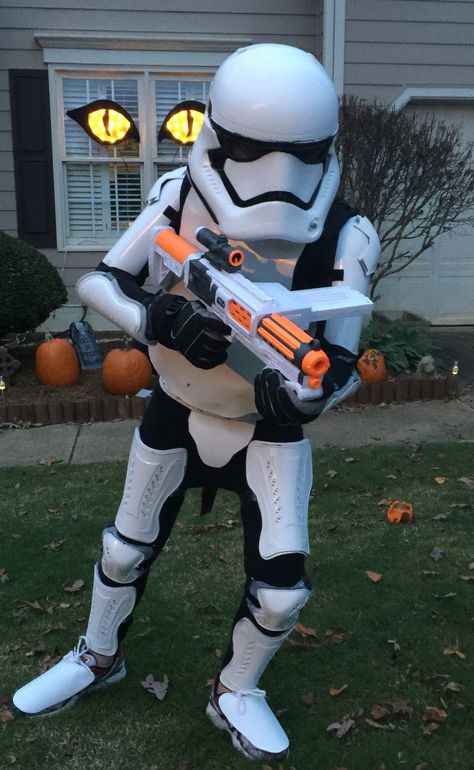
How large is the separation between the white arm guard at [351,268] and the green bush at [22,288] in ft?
15.6

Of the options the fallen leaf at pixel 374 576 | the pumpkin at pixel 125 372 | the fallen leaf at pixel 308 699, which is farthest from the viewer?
the pumpkin at pixel 125 372

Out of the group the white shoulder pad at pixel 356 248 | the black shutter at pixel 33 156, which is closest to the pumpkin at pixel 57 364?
the black shutter at pixel 33 156

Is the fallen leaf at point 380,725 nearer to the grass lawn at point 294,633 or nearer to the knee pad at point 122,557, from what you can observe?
the grass lawn at point 294,633

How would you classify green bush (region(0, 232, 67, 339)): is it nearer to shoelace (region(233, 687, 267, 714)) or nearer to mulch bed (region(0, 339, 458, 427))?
mulch bed (region(0, 339, 458, 427))

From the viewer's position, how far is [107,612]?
9.06 feet

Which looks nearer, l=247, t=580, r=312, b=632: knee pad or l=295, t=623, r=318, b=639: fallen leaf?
l=247, t=580, r=312, b=632: knee pad

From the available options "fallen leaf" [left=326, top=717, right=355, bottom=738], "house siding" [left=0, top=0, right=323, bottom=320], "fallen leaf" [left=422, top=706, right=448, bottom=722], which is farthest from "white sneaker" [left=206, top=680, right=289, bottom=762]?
"house siding" [left=0, top=0, right=323, bottom=320]

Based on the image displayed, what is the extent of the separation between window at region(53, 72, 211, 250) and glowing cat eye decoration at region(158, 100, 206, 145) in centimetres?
17

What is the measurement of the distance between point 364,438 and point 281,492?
3502mm

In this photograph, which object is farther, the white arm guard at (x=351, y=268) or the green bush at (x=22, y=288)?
the green bush at (x=22, y=288)

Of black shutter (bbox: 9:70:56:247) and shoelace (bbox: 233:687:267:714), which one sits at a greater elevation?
black shutter (bbox: 9:70:56:247)

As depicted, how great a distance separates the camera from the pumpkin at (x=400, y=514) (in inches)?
174

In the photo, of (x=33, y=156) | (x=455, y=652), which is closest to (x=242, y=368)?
(x=455, y=652)

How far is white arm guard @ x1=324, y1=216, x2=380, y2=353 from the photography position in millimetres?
2381
